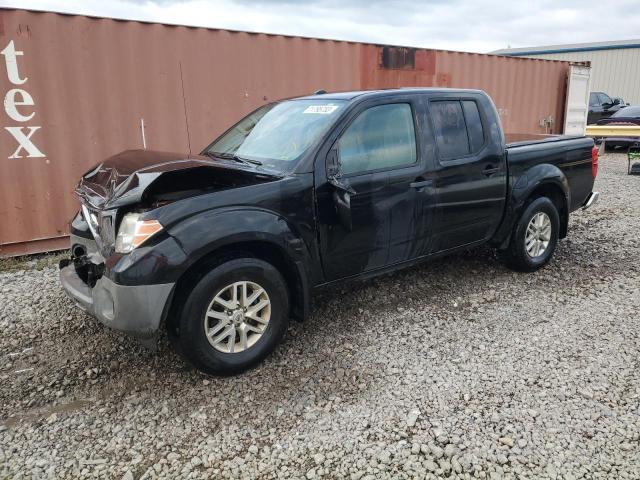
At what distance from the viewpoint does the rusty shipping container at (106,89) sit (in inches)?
223

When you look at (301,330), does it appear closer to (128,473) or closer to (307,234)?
(307,234)

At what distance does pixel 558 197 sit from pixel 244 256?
3.59 metres

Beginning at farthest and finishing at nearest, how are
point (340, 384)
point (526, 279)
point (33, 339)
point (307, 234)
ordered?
point (526, 279) < point (33, 339) < point (307, 234) < point (340, 384)

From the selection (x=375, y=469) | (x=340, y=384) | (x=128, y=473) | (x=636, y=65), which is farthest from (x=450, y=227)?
(x=636, y=65)

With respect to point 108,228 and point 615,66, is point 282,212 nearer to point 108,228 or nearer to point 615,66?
point 108,228

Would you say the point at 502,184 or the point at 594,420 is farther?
the point at 502,184

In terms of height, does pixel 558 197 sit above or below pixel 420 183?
below

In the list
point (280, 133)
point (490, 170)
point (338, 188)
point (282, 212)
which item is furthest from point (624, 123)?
point (282, 212)

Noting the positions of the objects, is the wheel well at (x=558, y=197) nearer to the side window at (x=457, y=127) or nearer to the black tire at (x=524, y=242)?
the black tire at (x=524, y=242)

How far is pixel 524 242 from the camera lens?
189 inches

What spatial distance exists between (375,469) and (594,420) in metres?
1.28

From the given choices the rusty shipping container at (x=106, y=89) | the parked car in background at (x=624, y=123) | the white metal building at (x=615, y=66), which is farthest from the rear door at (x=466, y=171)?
the white metal building at (x=615, y=66)

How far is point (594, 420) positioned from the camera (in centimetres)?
270

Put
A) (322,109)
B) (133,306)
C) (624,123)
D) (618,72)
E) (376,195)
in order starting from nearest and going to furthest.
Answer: (133,306) → (376,195) → (322,109) → (624,123) → (618,72)
